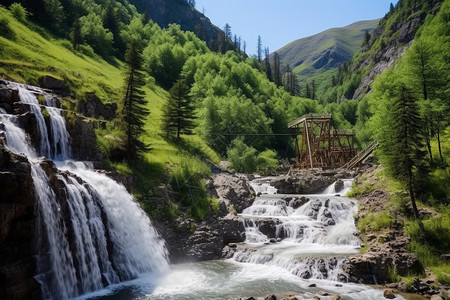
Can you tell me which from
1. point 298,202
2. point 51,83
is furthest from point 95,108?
point 298,202

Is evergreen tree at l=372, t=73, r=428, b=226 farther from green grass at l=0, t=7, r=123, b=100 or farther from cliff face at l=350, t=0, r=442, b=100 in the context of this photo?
cliff face at l=350, t=0, r=442, b=100

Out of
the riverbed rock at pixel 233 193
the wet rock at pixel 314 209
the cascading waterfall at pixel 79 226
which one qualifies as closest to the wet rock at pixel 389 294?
the wet rock at pixel 314 209

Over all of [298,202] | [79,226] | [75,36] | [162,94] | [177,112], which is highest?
[75,36]

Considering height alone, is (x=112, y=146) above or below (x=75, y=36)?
below

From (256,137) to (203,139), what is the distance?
14.1 meters

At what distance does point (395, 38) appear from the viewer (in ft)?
410

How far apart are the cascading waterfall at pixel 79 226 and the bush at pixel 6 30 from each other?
28.6 meters

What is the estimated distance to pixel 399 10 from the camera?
143 m

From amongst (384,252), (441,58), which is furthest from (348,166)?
(384,252)

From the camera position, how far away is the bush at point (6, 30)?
44.1 m

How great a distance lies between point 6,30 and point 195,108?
28.9 m

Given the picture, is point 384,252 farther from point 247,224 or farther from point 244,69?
point 244,69

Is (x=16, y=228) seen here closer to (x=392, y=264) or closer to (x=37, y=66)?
(x=392, y=264)

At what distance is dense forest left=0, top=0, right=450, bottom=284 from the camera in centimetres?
2198
